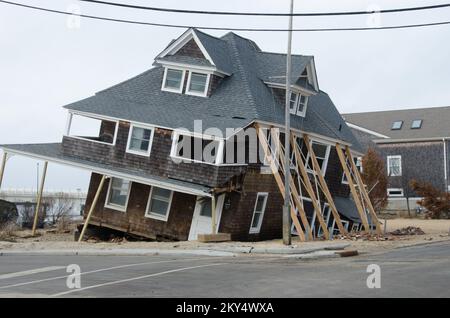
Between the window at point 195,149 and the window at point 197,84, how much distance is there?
3374 millimetres

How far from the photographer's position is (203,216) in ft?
90.8

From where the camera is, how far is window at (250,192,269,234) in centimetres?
2875

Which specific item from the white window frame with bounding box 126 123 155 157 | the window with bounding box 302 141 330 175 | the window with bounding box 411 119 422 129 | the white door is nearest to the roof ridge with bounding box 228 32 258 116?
the white door

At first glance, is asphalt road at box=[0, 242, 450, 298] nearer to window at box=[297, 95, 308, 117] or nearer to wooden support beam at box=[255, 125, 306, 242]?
wooden support beam at box=[255, 125, 306, 242]

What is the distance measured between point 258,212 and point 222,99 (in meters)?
5.53

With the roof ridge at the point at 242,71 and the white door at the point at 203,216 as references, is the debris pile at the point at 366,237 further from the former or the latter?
the roof ridge at the point at 242,71

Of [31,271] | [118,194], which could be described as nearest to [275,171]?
[118,194]

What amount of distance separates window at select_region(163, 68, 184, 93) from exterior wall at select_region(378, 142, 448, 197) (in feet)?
103

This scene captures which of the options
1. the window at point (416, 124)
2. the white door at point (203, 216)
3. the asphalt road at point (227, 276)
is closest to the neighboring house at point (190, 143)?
the white door at point (203, 216)

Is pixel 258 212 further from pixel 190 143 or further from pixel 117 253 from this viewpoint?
pixel 117 253

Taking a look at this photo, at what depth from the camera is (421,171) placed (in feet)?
185

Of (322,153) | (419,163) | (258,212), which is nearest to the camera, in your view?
(258,212)

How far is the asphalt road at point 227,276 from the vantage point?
A: 470 inches

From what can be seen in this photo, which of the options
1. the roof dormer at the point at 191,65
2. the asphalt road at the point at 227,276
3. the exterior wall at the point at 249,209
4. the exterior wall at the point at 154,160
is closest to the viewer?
the asphalt road at the point at 227,276
